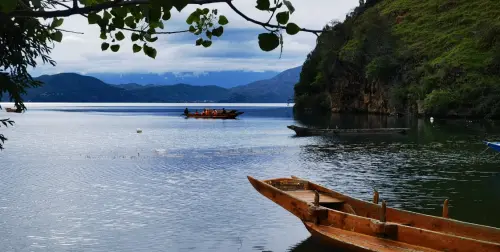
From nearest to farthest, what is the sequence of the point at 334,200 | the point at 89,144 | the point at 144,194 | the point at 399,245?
the point at 399,245, the point at 334,200, the point at 144,194, the point at 89,144

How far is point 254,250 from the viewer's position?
17.9 m

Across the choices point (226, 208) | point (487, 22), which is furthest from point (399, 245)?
point (487, 22)

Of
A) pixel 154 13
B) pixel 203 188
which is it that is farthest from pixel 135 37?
pixel 203 188

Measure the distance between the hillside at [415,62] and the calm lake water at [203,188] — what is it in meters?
38.3

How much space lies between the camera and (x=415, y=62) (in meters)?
113

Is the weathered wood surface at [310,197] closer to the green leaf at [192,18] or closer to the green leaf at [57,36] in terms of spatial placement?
the green leaf at [192,18]

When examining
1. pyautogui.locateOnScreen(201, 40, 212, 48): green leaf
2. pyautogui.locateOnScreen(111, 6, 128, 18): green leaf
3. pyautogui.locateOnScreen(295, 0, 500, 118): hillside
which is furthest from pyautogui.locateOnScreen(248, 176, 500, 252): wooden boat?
pyautogui.locateOnScreen(295, 0, 500, 118): hillside

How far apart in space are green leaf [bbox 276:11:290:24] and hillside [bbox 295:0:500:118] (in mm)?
75351

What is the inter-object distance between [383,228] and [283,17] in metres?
12.0

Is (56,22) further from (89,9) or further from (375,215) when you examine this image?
(375,215)

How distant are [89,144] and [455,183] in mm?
41566

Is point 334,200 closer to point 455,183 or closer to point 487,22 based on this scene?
point 455,183

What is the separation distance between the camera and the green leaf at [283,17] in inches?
155

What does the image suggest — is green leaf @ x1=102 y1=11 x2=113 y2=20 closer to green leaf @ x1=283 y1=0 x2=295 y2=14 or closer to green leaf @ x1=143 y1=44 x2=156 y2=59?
green leaf @ x1=143 y1=44 x2=156 y2=59
